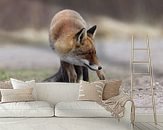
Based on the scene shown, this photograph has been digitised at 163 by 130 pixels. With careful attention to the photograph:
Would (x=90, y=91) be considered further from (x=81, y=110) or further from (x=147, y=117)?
(x=147, y=117)

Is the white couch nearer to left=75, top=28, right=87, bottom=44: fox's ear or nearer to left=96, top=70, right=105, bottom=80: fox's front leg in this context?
left=96, top=70, right=105, bottom=80: fox's front leg

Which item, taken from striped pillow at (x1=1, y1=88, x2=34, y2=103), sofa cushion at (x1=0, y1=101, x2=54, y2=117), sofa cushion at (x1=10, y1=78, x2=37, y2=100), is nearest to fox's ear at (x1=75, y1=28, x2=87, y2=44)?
sofa cushion at (x1=10, y1=78, x2=37, y2=100)

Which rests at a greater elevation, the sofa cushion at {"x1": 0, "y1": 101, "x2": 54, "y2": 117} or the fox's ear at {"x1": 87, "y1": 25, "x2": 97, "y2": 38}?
the fox's ear at {"x1": 87, "y1": 25, "x2": 97, "y2": 38}

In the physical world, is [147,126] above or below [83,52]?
below

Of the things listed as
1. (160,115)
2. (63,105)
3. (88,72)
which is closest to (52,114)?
(63,105)

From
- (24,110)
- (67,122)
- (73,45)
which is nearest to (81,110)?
(67,122)

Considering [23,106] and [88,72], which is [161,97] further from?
[23,106]

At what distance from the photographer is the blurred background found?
6047 millimetres

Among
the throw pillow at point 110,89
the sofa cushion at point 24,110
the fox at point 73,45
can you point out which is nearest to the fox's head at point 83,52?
the fox at point 73,45

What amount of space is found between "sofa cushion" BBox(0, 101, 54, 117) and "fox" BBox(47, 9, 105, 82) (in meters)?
1.26

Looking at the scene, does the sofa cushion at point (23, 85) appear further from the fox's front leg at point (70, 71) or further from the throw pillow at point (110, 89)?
the throw pillow at point (110, 89)

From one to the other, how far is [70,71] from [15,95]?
1262mm

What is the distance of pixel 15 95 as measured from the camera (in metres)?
5.00

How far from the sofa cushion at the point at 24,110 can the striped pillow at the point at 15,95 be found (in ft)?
0.52
